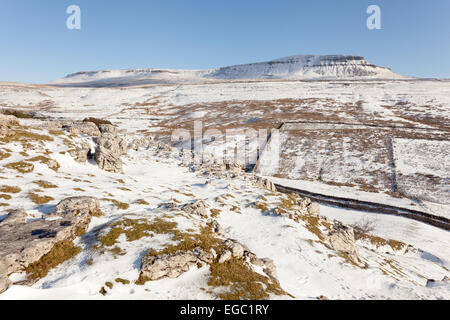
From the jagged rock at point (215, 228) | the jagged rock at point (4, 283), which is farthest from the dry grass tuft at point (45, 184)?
the jagged rock at point (215, 228)

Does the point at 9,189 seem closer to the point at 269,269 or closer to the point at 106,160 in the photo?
the point at 106,160

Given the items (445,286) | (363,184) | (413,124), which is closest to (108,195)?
(445,286)

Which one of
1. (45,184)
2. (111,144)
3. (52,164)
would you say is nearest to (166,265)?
(45,184)

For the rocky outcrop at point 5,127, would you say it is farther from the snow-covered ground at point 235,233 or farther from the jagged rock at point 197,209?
the jagged rock at point 197,209

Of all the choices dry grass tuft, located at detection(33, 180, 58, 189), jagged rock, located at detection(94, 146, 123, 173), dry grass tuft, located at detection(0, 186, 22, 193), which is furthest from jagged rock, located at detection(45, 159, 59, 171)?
dry grass tuft, located at detection(0, 186, 22, 193)

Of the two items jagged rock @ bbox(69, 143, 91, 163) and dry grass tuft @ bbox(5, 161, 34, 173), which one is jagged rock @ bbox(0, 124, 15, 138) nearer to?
jagged rock @ bbox(69, 143, 91, 163)

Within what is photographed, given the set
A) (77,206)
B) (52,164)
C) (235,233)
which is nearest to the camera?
(77,206)
